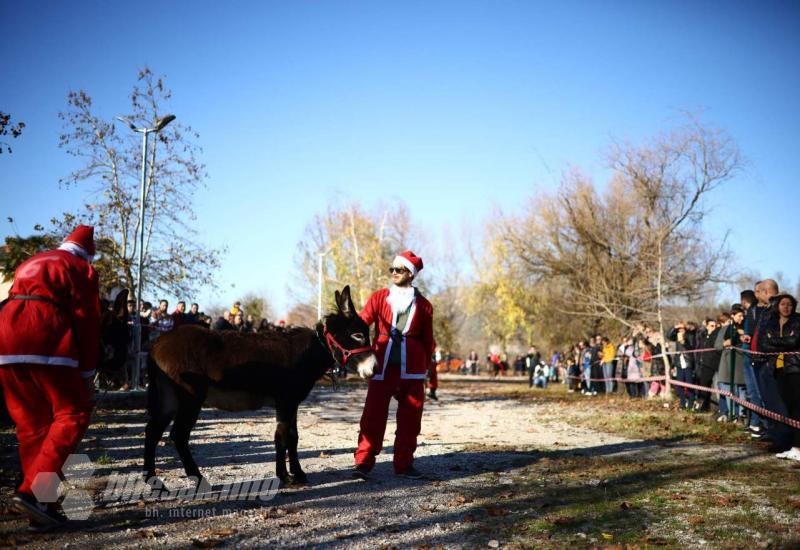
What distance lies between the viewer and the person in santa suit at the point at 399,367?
747cm

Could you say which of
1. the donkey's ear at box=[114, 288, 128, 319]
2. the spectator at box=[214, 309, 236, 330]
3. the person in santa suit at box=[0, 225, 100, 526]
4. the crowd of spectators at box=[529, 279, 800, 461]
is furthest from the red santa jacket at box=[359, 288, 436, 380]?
the spectator at box=[214, 309, 236, 330]

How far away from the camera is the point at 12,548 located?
181 inches

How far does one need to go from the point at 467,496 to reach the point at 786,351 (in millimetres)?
5661

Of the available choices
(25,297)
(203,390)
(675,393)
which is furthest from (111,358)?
(675,393)

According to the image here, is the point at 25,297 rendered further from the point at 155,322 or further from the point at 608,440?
the point at 155,322

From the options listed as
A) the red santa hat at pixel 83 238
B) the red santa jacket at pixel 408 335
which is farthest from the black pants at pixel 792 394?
the red santa hat at pixel 83 238

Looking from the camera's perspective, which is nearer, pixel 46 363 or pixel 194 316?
pixel 46 363

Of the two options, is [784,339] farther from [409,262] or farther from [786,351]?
[409,262]

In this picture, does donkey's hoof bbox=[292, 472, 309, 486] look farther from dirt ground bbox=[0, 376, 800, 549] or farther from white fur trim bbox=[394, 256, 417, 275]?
white fur trim bbox=[394, 256, 417, 275]

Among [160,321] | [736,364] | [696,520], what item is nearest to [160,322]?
[160,321]

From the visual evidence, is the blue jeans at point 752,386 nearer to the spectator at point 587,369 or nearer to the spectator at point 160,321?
the spectator at point 587,369

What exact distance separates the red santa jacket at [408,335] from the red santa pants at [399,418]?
0.11 metres

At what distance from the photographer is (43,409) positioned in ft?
17.4

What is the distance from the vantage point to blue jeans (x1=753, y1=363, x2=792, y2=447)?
919 cm
